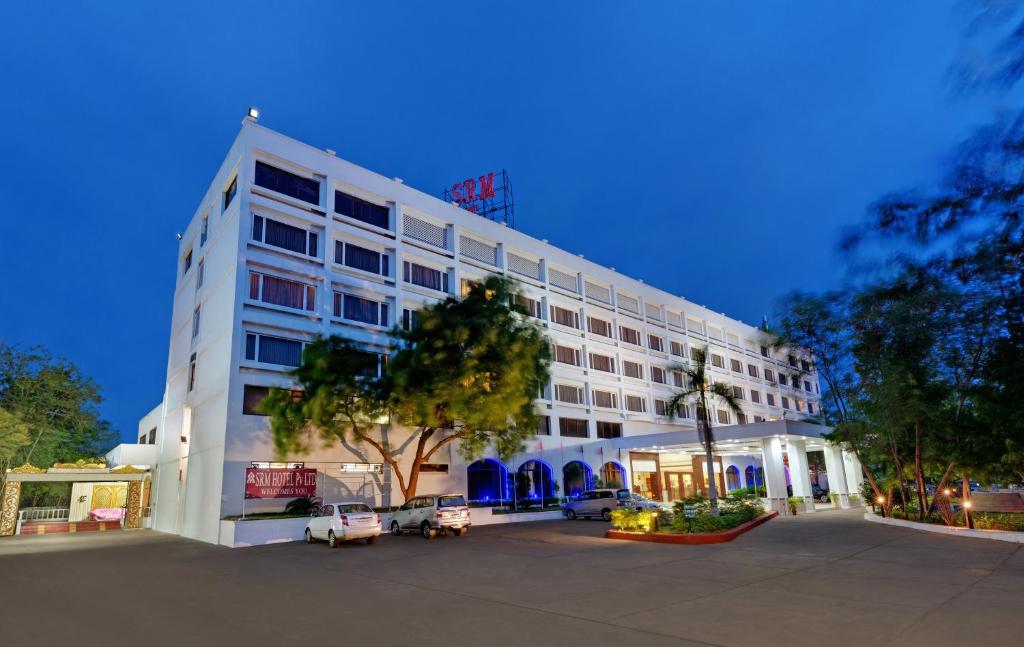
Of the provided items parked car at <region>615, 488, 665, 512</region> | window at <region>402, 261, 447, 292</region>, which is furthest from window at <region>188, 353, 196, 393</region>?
parked car at <region>615, 488, 665, 512</region>

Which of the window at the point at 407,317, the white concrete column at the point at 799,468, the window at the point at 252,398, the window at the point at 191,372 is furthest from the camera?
the white concrete column at the point at 799,468

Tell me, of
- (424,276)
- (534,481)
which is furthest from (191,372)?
(534,481)

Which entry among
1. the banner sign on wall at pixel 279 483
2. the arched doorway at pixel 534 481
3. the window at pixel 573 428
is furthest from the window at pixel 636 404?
the banner sign on wall at pixel 279 483

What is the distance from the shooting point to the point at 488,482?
114 feet

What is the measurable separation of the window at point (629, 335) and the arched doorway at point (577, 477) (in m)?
11.2

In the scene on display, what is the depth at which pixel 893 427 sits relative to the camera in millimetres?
20031

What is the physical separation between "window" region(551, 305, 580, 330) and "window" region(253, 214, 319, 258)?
706 inches

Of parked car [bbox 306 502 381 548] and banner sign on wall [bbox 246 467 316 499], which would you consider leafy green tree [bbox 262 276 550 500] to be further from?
parked car [bbox 306 502 381 548]

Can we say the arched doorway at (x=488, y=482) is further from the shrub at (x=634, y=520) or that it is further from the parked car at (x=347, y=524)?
the shrub at (x=634, y=520)

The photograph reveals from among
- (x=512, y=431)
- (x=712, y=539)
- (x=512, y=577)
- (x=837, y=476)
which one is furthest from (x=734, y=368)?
(x=512, y=577)

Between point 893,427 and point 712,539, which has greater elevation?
point 893,427

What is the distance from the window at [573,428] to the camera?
Answer: 131ft

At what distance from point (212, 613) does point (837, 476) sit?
112 ft

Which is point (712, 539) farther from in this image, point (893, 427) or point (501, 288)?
point (501, 288)
